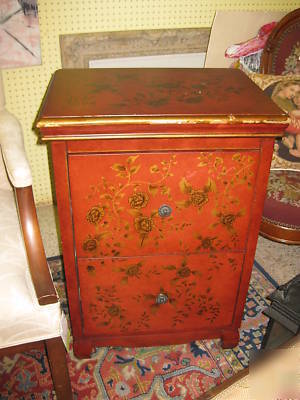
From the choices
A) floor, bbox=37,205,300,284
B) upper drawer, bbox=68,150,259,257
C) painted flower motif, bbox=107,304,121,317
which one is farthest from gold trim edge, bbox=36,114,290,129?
floor, bbox=37,205,300,284

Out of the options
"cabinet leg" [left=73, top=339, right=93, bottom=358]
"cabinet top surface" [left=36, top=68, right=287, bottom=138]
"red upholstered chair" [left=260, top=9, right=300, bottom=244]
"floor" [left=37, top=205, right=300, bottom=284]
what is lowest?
"floor" [left=37, top=205, right=300, bottom=284]

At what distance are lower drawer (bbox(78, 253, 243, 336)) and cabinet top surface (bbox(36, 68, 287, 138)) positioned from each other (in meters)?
0.48

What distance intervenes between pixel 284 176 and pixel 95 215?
3.10 feet

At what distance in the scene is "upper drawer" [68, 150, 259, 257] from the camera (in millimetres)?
1120

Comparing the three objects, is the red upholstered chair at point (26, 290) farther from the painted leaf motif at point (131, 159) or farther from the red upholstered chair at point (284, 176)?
the red upholstered chair at point (284, 176)

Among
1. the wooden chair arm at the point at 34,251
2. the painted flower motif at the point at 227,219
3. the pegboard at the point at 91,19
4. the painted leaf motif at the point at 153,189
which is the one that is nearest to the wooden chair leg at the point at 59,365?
the wooden chair arm at the point at 34,251

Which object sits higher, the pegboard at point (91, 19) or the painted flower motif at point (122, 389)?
the pegboard at point (91, 19)

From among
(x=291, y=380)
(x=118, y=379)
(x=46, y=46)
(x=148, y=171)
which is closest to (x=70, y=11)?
(x=46, y=46)

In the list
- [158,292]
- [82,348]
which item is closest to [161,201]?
[158,292]

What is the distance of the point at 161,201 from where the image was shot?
1.19 m

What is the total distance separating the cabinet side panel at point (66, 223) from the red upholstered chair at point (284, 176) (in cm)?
80

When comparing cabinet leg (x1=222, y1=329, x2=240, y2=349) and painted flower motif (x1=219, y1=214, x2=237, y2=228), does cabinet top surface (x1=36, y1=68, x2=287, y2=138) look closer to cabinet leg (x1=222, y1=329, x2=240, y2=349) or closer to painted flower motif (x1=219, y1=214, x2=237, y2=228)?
painted flower motif (x1=219, y1=214, x2=237, y2=228)

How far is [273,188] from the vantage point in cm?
165

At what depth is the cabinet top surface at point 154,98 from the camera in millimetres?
1037
